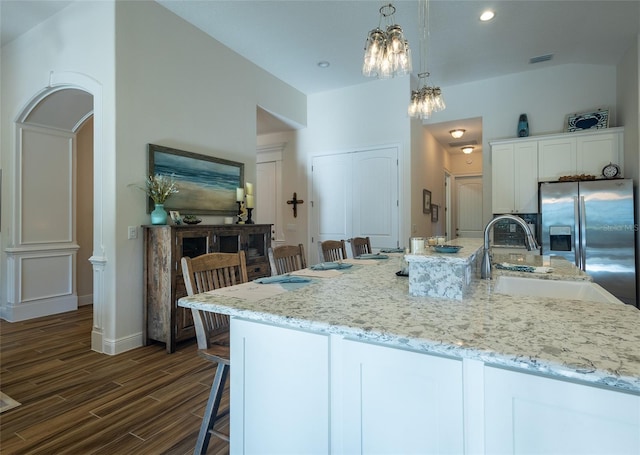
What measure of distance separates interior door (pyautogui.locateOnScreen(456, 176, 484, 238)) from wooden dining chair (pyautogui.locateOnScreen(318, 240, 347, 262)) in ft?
18.0

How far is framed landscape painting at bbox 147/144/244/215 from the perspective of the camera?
3.25 m

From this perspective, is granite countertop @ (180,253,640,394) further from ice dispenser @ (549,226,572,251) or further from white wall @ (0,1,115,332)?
ice dispenser @ (549,226,572,251)

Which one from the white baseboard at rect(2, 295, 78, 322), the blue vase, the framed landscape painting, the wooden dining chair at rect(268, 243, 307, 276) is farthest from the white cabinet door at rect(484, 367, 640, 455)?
the white baseboard at rect(2, 295, 78, 322)

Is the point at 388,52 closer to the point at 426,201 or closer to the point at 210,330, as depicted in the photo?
the point at 210,330

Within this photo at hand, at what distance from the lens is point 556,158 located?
4297 mm

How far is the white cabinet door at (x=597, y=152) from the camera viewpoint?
158 inches

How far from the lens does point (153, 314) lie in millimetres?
3010

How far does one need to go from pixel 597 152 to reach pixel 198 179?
480 cm

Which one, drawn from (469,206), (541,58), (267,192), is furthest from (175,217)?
(469,206)

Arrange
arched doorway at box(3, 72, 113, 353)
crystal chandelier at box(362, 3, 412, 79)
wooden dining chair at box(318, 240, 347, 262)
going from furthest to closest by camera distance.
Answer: arched doorway at box(3, 72, 113, 353)
wooden dining chair at box(318, 240, 347, 262)
crystal chandelier at box(362, 3, 412, 79)

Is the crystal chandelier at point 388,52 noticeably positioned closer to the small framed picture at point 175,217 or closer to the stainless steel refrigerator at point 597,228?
the small framed picture at point 175,217

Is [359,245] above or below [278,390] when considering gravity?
above

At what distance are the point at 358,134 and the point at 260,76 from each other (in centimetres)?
166

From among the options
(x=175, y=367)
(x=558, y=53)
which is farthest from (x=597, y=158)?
(x=175, y=367)
